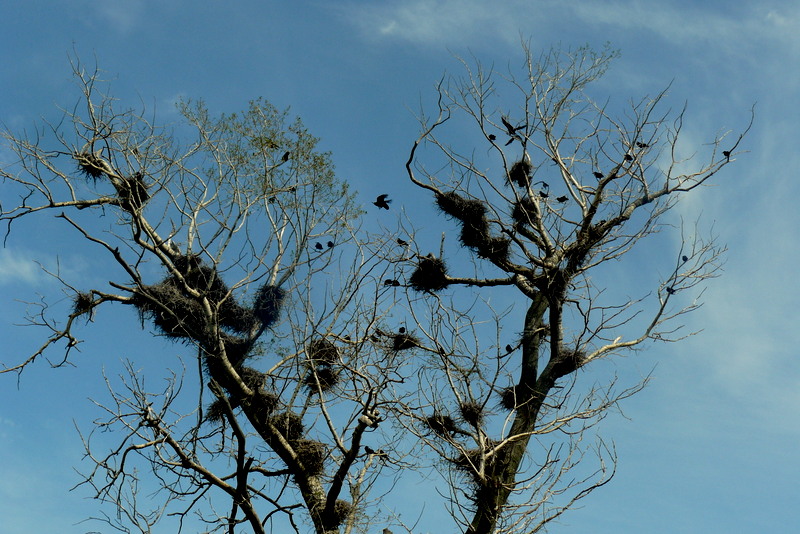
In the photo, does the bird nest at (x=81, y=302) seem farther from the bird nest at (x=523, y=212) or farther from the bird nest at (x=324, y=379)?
the bird nest at (x=523, y=212)

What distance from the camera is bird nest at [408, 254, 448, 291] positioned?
791 cm

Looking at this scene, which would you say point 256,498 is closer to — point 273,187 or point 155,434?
point 155,434

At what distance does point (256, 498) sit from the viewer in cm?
618

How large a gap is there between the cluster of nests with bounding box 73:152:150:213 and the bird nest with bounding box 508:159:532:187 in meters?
4.03

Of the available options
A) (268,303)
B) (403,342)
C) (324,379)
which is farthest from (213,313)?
(403,342)

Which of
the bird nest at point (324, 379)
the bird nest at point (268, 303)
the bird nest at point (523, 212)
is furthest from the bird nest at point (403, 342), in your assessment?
the bird nest at point (268, 303)

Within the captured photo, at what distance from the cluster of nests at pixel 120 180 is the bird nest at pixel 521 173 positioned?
4.03m

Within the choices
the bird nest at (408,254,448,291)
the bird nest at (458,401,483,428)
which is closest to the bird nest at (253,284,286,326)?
the bird nest at (408,254,448,291)

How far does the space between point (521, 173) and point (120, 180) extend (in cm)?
451

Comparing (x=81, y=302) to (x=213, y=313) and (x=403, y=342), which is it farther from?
(x=403, y=342)

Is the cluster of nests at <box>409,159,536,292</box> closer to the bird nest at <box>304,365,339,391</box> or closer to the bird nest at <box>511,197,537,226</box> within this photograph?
the bird nest at <box>511,197,537,226</box>

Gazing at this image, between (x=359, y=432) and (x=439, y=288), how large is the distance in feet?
8.50

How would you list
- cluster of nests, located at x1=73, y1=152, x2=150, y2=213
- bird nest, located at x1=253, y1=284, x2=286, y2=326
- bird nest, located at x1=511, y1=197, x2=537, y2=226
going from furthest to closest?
bird nest, located at x1=253, y1=284, x2=286, y2=326 → cluster of nests, located at x1=73, y1=152, x2=150, y2=213 → bird nest, located at x1=511, y1=197, x2=537, y2=226

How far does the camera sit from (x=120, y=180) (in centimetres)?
924
